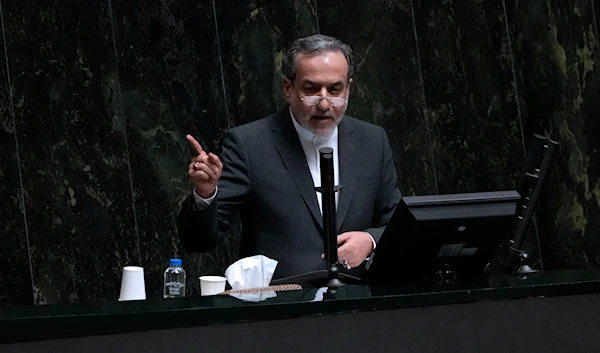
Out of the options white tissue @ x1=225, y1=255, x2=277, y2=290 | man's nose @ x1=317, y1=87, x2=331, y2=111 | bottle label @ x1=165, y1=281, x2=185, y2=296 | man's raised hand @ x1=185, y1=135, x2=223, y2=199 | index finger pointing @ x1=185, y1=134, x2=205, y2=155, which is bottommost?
bottle label @ x1=165, y1=281, x2=185, y2=296

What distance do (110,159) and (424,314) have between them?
2867mm

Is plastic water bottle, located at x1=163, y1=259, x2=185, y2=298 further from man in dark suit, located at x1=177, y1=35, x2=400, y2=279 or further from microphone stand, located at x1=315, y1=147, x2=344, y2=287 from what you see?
microphone stand, located at x1=315, y1=147, x2=344, y2=287

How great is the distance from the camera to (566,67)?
5.75 meters

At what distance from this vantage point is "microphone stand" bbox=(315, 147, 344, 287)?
3225mm

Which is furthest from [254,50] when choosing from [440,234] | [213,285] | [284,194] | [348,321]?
[348,321]

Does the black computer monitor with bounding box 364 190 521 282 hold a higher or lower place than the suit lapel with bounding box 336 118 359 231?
lower

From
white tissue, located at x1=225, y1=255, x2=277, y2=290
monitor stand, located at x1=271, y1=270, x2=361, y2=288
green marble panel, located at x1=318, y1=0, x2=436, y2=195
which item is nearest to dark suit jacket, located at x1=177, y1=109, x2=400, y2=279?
monitor stand, located at x1=271, y1=270, x2=361, y2=288

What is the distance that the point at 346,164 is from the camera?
421 centimetres

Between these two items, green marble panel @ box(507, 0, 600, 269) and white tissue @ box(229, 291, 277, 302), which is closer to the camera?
white tissue @ box(229, 291, 277, 302)

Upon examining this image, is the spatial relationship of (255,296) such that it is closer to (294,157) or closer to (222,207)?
(222,207)

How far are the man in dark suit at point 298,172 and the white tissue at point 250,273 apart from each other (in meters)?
0.65

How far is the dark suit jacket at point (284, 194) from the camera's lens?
409cm

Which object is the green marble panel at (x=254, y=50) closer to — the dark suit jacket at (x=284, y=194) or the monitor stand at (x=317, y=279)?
the dark suit jacket at (x=284, y=194)

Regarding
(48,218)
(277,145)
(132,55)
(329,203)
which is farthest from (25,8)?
(329,203)
